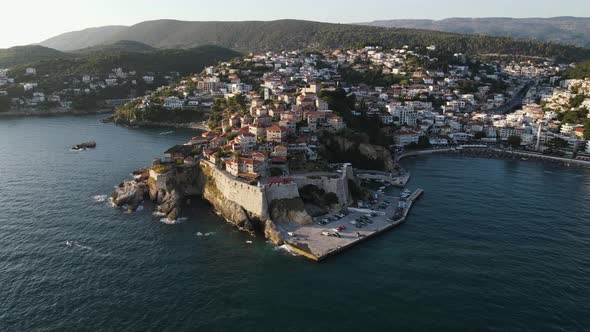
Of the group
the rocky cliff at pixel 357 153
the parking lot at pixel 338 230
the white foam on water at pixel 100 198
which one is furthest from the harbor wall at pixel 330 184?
the white foam on water at pixel 100 198

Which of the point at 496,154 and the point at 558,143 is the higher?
the point at 558,143

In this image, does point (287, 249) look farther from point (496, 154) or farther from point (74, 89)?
point (74, 89)

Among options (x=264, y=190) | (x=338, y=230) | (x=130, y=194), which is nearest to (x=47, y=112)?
(x=130, y=194)

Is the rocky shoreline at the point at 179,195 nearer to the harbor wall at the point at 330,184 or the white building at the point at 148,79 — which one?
the harbor wall at the point at 330,184

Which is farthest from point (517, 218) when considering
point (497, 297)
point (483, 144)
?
point (483, 144)

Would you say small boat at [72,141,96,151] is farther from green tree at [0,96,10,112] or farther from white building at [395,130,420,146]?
green tree at [0,96,10,112]

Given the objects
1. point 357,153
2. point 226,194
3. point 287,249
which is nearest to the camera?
point 287,249
